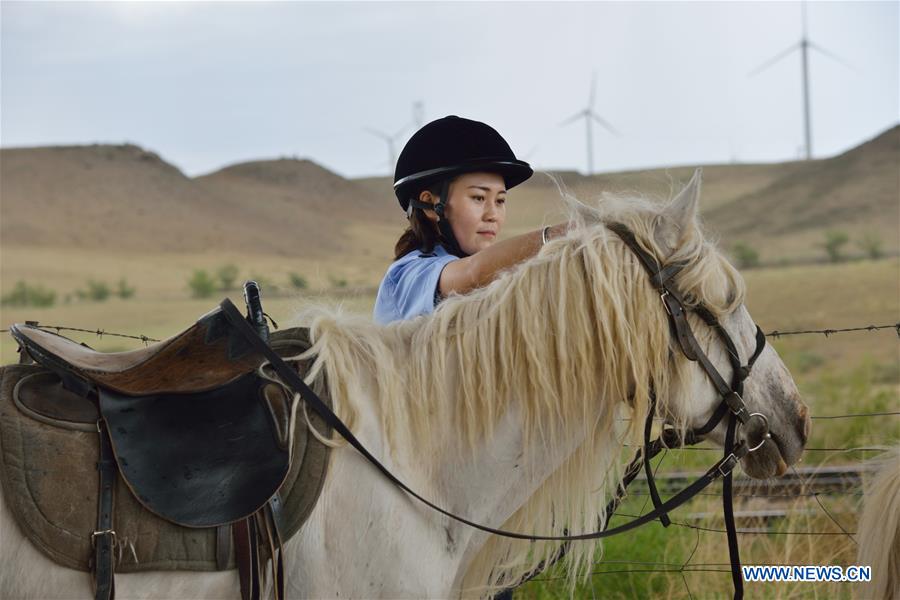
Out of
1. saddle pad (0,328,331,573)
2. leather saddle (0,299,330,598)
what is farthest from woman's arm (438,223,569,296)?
saddle pad (0,328,331,573)

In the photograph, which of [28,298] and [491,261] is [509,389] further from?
[28,298]

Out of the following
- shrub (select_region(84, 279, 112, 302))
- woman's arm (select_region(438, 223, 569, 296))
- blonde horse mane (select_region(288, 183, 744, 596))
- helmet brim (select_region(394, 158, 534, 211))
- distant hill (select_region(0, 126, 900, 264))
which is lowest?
shrub (select_region(84, 279, 112, 302))

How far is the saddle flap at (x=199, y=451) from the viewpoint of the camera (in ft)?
7.22

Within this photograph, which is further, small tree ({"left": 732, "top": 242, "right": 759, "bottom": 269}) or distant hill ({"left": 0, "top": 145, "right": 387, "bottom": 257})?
distant hill ({"left": 0, "top": 145, "right": 387, "bottom": 257})

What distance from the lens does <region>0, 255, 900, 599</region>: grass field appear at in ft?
15.1

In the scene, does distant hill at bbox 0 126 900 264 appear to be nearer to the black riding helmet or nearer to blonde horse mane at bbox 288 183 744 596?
the black riding helmet

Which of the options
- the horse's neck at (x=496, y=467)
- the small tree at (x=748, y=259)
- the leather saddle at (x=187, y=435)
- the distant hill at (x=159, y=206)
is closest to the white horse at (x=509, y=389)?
the horse's neck at (x=496, y=467)

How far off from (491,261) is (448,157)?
715 mm

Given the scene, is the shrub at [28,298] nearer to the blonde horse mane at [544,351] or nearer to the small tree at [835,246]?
the small tree at [835,246]

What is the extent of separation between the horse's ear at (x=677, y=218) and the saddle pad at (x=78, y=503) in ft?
4.11

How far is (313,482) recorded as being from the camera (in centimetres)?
227

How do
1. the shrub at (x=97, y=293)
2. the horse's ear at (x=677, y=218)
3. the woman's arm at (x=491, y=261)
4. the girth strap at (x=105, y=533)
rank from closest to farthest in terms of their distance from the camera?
the girth strap at (x=105, y=533) < the horse's ear at (x=677, y=218) < the woman's arm at (x=491, y=261) < the shrub at (x=97, y=293)

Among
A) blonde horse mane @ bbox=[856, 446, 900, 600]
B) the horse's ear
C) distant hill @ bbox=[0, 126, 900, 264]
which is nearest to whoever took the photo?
the horse's ear

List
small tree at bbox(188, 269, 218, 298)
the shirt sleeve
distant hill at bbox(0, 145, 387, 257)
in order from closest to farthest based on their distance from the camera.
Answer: the shirt sleeve, small tree at bbox(188, 269, 218, 298), distant hill at bbox(0, 145, 387, 257)
